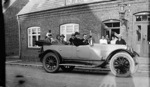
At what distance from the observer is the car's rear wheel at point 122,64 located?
6.58m

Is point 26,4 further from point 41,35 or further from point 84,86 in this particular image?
point 84,86

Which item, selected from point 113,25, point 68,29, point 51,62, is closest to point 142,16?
point 113,25

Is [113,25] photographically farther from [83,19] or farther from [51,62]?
[51,62]

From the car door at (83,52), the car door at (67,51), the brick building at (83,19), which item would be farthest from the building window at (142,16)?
the car door at (67,51)

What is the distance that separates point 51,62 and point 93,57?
1.85 m

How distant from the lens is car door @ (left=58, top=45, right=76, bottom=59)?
7384 millimetres

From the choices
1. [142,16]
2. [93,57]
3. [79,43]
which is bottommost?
[93,57]

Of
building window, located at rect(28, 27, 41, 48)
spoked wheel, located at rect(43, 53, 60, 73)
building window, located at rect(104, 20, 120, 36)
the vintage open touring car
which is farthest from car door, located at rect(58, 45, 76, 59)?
building window, located at rect(28, 27, 41, 48)

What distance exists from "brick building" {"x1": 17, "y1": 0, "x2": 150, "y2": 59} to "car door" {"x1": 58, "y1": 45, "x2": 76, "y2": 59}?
160 inches

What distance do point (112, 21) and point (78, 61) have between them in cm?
461

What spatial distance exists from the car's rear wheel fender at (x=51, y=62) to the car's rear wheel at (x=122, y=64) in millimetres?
2218

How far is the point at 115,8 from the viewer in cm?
1072

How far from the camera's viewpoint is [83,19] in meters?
12.1

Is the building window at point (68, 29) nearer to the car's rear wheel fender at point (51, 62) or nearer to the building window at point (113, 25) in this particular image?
the building window at point (113, 25)
